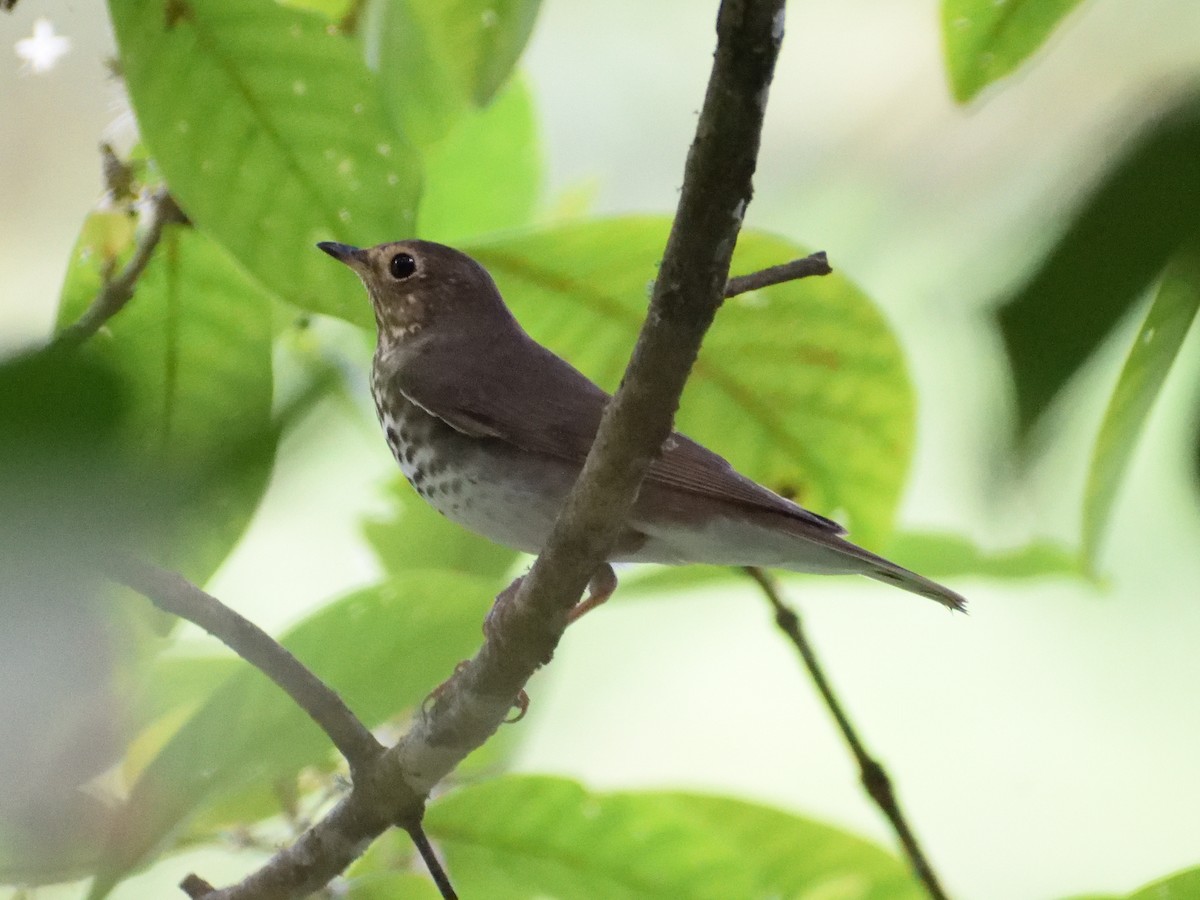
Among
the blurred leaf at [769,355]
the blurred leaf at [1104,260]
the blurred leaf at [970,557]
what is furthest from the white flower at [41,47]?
the blurred leaf at [1104,260]

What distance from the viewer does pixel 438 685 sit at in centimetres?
131

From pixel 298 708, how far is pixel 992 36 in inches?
32.7

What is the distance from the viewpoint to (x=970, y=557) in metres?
1.55

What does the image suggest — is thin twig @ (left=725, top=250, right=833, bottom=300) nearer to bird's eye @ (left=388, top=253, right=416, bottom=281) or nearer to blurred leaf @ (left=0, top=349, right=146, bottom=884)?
blurred leaf @ (left=0, top=349, right=146, bottom=884)

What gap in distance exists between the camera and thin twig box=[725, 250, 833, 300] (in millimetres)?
770

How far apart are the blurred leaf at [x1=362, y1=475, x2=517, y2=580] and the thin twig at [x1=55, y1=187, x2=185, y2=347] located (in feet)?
1.75

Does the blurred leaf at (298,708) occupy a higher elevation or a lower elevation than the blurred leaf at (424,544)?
lower

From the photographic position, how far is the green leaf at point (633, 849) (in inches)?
48.8

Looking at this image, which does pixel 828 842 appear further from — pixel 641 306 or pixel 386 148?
pixel 386 148

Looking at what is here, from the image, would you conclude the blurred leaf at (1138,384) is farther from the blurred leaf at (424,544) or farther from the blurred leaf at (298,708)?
the blurred leaf at (424,544)

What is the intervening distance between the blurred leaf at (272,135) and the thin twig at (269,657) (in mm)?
280

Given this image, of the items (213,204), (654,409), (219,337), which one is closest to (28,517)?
(654,409)

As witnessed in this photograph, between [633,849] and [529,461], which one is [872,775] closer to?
[633,849]

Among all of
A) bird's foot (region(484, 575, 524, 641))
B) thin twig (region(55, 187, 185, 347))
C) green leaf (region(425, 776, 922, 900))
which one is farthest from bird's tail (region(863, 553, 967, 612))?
thin twig (region(55, 187, 185, 347))
